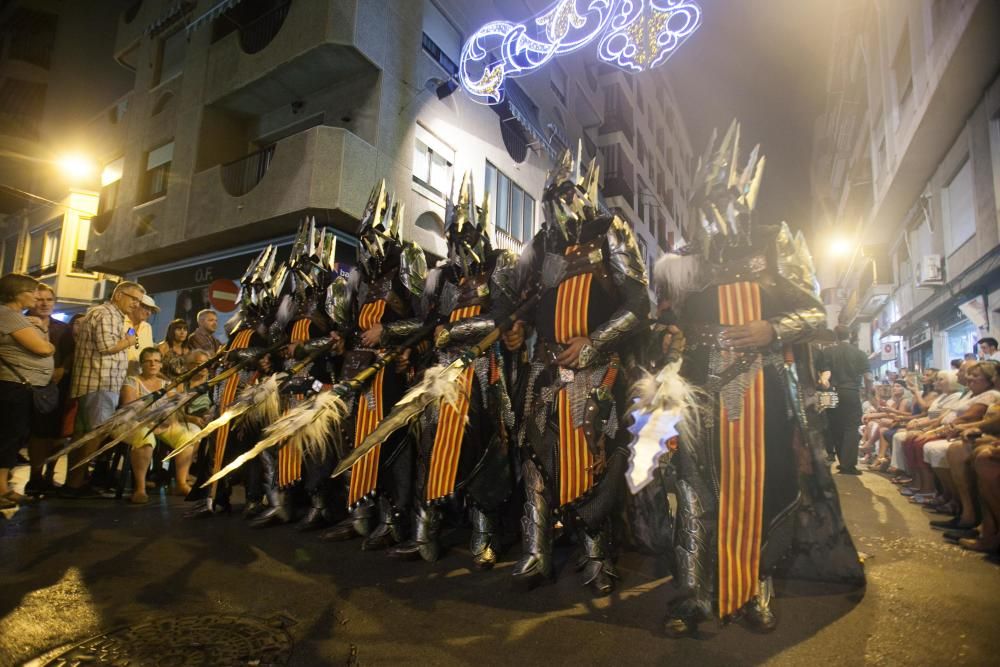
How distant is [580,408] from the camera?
3023mm

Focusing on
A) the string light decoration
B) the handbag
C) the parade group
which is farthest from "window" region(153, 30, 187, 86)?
the parade group

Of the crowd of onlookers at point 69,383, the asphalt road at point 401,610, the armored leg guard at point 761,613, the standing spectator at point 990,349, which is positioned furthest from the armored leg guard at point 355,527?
the standing spectator at point 990,349

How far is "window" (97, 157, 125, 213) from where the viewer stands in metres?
16.0

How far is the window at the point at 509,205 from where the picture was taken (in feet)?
50.2

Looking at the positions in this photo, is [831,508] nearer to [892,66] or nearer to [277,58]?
[277,58]

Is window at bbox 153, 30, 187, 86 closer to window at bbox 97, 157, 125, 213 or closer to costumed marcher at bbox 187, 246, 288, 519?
window at bbox 97, 157, 125, 213

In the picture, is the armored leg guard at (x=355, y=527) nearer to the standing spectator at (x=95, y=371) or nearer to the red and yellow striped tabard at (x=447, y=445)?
the red and yellow striped tabard at (x=447, y=445)

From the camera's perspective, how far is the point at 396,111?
11805mm

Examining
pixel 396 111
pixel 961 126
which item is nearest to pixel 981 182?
pixel 961 126

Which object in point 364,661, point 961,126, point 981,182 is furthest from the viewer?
point 961,126

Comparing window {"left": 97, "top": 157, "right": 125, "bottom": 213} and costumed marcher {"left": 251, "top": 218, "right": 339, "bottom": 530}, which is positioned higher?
window {"left": 97, "top": 157, "right": 125, "bottom": 213}

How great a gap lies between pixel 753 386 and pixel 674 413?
2.60 ft

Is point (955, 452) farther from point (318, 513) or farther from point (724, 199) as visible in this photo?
point (318, 513)

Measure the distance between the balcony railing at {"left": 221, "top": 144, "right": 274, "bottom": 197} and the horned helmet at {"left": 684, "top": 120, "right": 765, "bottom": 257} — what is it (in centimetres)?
1147
